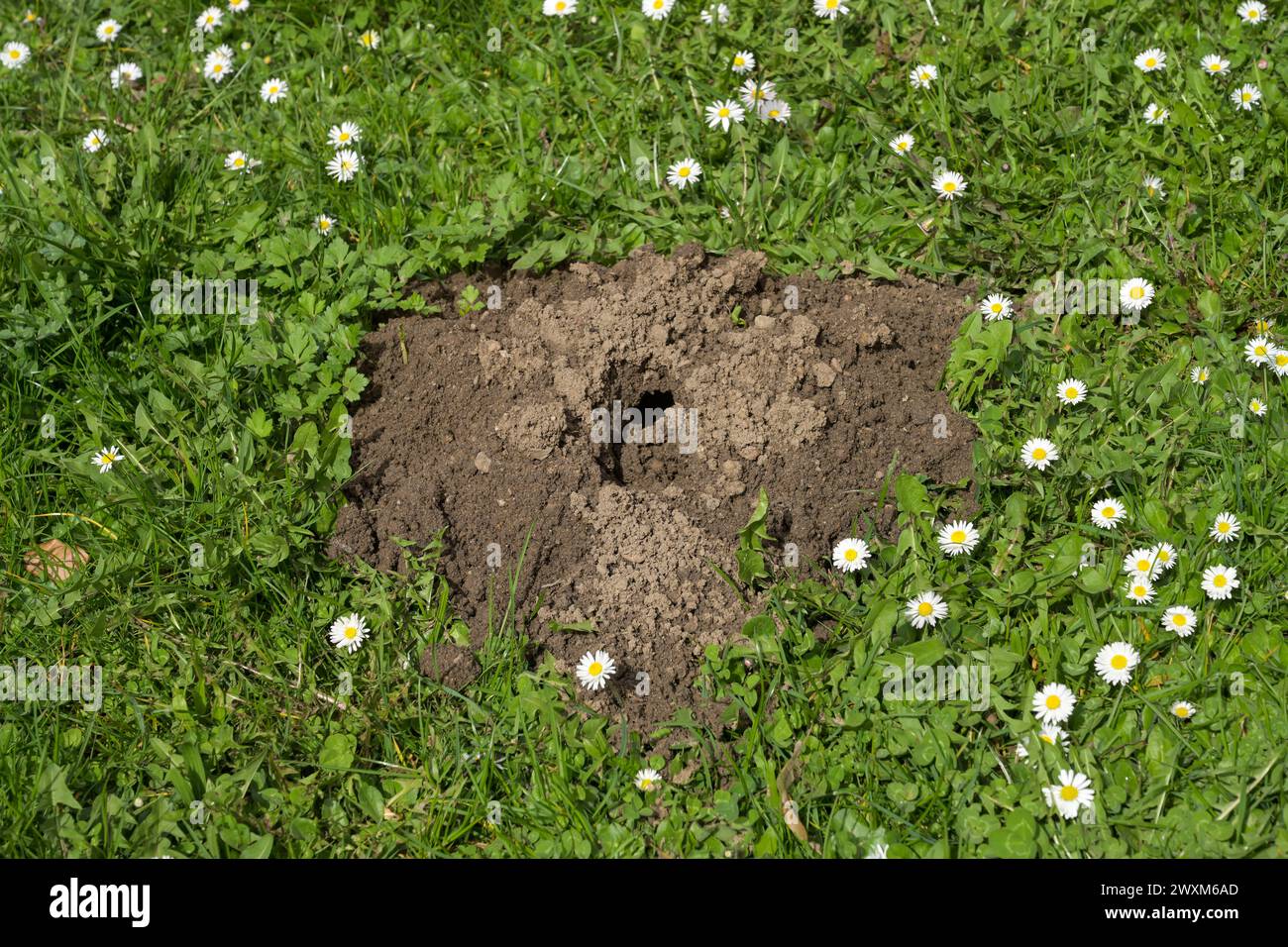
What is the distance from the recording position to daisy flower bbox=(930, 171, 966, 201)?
3.68m

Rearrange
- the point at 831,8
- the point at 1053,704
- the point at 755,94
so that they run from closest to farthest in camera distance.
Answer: the point at 1053,704 → the point at 755,94 → the point at 831,8

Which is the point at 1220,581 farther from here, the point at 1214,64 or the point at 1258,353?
the point at 1214,64

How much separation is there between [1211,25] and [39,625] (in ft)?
13.7

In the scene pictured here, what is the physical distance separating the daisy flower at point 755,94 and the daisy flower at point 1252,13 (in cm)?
162

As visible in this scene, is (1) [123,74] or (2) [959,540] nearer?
(2) [959,540]

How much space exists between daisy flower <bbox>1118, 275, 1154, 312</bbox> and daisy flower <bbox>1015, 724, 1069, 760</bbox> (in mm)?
1404

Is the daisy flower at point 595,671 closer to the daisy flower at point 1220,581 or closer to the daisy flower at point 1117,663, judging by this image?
the daisy flower at point 1117,663

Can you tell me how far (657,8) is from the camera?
409 centimetres

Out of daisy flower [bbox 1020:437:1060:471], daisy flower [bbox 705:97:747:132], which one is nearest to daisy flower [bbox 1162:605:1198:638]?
daisy flower [bbox 1020:437:1060:471]

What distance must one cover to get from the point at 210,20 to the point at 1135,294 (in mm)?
3413

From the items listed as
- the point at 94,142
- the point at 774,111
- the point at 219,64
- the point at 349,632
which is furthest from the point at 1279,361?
the point at 94,142

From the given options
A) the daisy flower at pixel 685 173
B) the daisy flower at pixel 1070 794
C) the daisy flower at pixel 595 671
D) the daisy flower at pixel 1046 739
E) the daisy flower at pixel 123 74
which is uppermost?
the daisy flower at pixel 123 74

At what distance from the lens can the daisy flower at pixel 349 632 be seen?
296cm

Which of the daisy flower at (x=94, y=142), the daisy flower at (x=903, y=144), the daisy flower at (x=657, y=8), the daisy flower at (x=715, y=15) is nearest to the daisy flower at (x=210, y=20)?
the daisy flower at (x=94, y=142)
